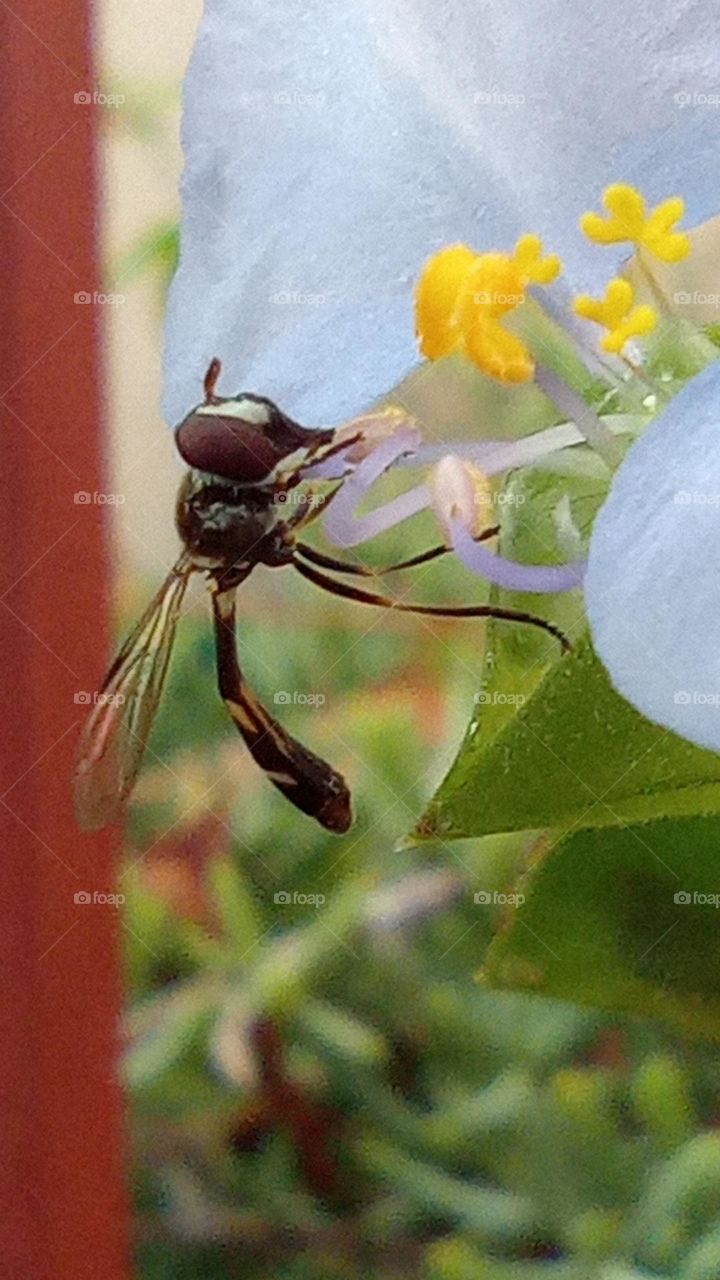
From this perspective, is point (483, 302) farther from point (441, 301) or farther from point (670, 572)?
point (670, 572)

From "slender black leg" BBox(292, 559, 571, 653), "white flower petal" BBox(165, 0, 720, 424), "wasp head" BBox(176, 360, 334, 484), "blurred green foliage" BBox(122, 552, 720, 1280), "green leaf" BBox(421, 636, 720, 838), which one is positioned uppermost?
"white flower petal" BBox(165, 0, 720, 424)

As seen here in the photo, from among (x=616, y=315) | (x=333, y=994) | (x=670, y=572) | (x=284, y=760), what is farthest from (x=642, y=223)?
(x=333, y=994)

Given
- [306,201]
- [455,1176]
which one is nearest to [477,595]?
[306,201]

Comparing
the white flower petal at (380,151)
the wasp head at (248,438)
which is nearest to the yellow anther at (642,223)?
the white flower petal at (380,151)

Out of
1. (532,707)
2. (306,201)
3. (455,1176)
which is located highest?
(306,201)

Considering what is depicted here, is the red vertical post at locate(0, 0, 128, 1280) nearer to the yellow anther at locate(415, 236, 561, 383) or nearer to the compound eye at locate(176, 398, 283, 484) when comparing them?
the compound eye at locate(176, 398, 283, 484)

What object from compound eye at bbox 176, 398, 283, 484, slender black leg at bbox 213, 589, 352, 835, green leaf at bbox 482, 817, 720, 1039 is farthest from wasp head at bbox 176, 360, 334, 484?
green leaf at bbox 482, 817, 720, 1039

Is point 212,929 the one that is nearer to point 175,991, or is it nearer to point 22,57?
point 175,991
